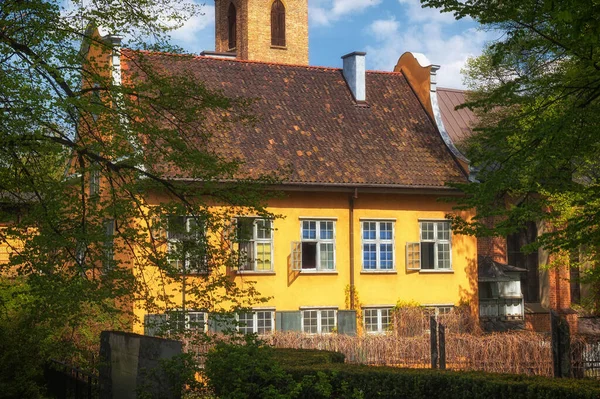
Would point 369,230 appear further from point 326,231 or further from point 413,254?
point 413,254

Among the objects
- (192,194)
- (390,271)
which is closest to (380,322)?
(390,271)

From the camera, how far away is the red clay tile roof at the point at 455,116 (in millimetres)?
41847

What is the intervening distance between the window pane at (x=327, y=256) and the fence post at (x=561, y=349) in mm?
12154

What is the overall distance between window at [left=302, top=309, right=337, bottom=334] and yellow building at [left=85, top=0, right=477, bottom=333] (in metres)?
0.03

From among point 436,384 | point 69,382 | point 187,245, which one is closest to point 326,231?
point 187,245

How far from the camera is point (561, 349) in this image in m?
18.0

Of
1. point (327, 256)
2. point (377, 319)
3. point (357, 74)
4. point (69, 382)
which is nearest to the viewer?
point (69, 382)

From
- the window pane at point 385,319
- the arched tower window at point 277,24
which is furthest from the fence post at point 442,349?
the arched tower window at point 277,24

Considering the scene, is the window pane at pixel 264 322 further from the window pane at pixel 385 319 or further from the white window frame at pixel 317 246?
the window pane at pixel 385 319

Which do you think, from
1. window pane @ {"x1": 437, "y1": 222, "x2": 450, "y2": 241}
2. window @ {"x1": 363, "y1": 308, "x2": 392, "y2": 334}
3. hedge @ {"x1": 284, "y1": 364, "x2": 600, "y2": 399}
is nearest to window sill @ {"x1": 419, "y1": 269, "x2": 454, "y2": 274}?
window pane @ {"x1": 437, "y1": 222, "x2": 450, "y2": 241}

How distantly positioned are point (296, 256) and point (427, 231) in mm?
4644

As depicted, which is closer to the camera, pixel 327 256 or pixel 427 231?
pixel 327 256

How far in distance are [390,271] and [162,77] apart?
51.7 ft

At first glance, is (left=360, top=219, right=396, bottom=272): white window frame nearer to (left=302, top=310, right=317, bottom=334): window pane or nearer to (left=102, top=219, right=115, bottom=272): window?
(left=302, top=310, right=317, bottom=334): window pane
